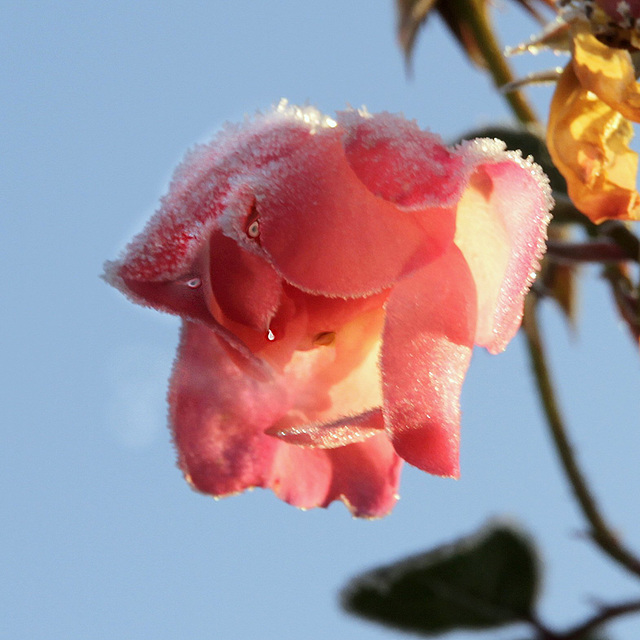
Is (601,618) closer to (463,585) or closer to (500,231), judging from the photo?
(463,585)

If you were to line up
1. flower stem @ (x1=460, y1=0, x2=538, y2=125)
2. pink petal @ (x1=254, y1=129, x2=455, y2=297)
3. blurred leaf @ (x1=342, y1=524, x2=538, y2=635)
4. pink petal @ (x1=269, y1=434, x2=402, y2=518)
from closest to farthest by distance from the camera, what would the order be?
pink petal @ (x1=254, y1=129, x2=455, y2=297)
pink petal @ (x1=269, y1=434, x2=402, y2=518)
flower stem @ (x1=460, y1=0, x2=538, y2=125)
blurred leaf @ (x1=342, y1=524, x2=538, y2=635)

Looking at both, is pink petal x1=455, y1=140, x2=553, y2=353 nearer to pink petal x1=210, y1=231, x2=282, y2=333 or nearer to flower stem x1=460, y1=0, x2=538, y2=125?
pink petal x1=210, y1=231, x2=282, y2=333

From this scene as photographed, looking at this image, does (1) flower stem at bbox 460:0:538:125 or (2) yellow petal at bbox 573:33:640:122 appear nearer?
(2) yellow petal at bbox 573:33:640:122

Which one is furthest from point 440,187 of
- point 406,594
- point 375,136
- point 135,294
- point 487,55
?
point 406,594

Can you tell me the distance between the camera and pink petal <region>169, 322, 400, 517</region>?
0.47 m

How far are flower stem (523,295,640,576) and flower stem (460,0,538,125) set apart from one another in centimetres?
17

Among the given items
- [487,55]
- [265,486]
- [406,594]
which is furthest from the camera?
[406,594]

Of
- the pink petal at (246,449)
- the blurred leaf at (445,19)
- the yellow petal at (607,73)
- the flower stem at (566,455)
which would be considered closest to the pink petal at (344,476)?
the pink petal at (246,449)

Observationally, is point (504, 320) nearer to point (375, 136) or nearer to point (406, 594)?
point (375, 136)

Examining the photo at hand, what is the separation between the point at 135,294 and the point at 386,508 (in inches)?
7.1

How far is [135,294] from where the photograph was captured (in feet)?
1.40

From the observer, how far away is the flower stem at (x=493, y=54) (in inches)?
35.2

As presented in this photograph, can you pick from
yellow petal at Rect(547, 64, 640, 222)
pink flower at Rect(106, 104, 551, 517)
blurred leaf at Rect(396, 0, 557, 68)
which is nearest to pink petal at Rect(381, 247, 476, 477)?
pink flower at Rect(106, 104, 551, 517)

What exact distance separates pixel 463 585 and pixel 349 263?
70 centimetres
